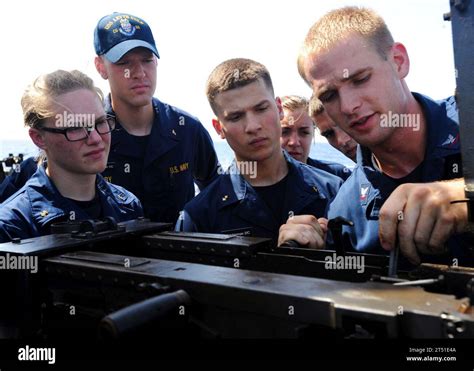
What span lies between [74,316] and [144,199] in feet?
8.83

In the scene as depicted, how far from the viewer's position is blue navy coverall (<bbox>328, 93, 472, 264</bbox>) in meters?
2.13

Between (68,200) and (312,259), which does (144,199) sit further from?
(312,259)

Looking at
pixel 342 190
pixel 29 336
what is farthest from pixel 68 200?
pixel 342 190

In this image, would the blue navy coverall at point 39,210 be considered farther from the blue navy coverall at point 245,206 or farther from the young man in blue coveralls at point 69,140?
the blue navy coverall at point 245,206

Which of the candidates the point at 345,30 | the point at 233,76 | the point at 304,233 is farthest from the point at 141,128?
the point at 304,233

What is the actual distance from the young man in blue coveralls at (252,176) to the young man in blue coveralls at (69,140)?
70 centimetres

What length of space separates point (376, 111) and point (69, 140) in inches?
70.0

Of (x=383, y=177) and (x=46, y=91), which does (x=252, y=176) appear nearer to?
(x=383, y=177)

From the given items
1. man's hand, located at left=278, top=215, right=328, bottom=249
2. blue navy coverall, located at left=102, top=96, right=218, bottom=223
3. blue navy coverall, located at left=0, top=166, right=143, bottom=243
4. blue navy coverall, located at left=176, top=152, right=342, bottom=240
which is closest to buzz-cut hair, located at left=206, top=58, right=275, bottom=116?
blue navy coverall, located at left=176, top=152, right=342, bottom=240

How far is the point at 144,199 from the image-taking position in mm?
4145

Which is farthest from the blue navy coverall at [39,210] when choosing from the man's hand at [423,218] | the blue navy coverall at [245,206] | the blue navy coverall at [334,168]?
the blue navy coverall at [334,168]

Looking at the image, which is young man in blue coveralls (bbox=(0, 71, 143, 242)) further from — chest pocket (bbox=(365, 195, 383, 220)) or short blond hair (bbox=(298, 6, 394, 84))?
chest pocket (bbox=(365, 195, 383, 220))

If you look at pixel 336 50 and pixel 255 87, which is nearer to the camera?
pixel 336 50

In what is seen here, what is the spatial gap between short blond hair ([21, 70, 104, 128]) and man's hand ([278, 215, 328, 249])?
5.62 ft
